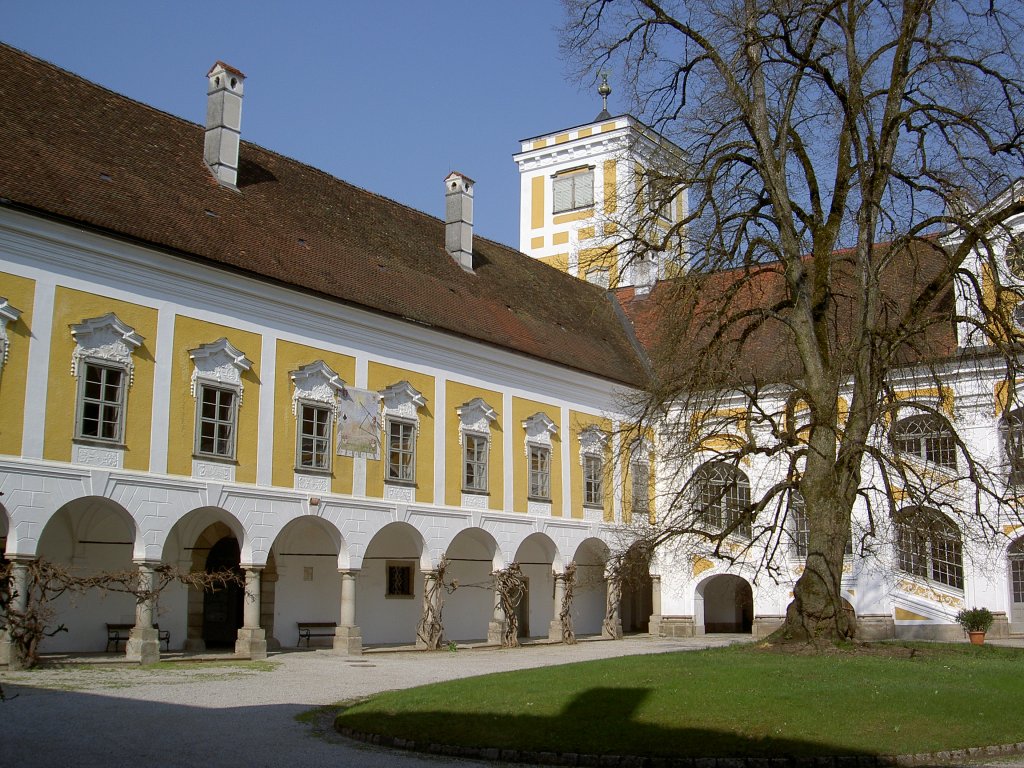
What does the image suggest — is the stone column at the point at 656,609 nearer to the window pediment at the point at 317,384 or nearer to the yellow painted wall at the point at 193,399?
the window pediment at the point at 317,384

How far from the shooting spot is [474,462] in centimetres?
2609

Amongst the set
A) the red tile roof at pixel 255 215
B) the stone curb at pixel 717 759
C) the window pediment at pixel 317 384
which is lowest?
the stone curb at pixel 717 759

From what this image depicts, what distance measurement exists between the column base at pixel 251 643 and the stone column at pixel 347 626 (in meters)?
2.02

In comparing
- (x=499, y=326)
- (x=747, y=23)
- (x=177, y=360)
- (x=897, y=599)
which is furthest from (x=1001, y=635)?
(x=177, y=360)

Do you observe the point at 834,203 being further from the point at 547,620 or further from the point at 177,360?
the point at 547,620

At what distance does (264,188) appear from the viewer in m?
24.5

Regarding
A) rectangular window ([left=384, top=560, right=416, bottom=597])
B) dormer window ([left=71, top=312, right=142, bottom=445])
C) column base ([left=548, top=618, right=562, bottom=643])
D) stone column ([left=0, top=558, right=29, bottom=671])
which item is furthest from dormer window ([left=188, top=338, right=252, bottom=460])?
column base ([left=548, top=618, right=562, bottom=643])

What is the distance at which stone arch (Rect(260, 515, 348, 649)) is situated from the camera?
76.6ft

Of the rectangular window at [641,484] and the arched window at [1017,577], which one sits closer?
the arched window at [1017,577]

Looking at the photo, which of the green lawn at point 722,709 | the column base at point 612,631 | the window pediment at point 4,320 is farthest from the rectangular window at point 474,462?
the green lawn at point 722,709

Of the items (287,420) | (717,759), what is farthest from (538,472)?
(717,759)

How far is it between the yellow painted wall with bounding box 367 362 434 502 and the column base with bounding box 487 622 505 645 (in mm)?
3458

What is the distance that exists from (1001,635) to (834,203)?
14.1 m

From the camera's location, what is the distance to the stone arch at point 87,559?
20.1 m
